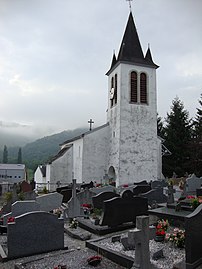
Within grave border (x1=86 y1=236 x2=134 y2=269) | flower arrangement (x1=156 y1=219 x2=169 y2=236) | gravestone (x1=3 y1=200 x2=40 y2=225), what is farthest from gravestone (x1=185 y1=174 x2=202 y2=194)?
grave border (x1=86 y1=236 x2=134 y2=269)

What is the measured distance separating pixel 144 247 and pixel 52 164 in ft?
78.2

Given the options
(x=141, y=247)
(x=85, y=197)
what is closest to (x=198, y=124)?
(x=85, y=197)

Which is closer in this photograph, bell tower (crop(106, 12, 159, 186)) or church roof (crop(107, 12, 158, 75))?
bell tower (crop(106, 12, 159, 186))

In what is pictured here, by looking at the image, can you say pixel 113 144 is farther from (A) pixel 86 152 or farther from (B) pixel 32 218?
(B) pixel 32 218

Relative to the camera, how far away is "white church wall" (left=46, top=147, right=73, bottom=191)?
26.8 metres

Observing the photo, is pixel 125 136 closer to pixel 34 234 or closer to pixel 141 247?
pixel 34 234

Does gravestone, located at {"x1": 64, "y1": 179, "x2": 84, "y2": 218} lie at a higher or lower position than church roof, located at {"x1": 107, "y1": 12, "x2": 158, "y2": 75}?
lower

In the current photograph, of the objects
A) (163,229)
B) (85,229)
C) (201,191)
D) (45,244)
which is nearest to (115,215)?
(85,229)

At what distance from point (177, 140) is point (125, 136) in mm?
11093

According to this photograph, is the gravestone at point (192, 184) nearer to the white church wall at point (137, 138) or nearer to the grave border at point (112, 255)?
the white church wall at point (137, 138)

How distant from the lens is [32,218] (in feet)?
19.5

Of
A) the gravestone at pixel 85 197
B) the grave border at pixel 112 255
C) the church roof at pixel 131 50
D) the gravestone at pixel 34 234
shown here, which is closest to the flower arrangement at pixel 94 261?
the grave border at pixel 112 255

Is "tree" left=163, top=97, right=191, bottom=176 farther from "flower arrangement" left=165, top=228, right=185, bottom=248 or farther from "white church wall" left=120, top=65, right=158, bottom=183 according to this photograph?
"flower arrangement" left=165, top=228, right=185, bottom=248

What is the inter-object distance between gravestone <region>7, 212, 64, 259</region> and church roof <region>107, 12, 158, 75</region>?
21.3 m
